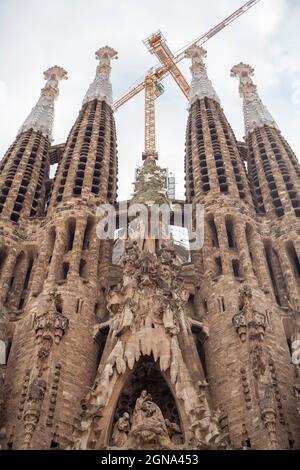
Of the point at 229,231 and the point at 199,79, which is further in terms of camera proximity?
the point at 199,79

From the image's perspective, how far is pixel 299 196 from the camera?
34.2 metres

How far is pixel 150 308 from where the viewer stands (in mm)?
25266

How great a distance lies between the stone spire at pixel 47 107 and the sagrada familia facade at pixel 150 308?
2401 millimetres

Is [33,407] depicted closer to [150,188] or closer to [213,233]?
[150,188]

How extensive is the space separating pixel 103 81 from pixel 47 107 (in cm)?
559

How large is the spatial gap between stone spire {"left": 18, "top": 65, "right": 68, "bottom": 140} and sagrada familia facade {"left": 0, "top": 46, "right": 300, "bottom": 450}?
240 cm

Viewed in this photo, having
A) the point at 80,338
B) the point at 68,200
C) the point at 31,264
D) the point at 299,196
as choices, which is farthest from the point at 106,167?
the point at 80,338

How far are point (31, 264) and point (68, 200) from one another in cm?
422

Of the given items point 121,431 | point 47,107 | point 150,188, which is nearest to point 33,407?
point 121,431

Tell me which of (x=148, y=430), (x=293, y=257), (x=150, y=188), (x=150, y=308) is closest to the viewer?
(x=148, y=430)

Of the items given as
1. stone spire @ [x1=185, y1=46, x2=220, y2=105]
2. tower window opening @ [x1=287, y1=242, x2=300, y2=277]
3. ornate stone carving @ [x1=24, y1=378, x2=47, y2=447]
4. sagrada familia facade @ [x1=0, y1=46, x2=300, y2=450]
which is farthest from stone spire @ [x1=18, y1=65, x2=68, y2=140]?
ornate stone carving @ [x1=24, y1=378, x2=47, y2=447]

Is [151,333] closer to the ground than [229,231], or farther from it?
closer to the ground

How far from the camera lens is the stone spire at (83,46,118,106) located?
157 feet

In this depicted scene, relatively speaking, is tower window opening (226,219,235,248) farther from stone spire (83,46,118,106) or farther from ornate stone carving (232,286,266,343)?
stone spire (83,46,118,106)
